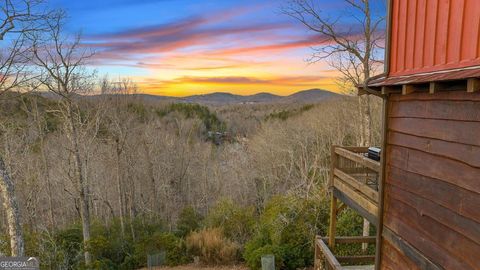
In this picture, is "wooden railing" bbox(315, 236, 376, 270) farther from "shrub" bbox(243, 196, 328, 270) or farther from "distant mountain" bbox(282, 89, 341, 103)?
"distant mountain" bbox(282, 89, 341, 103)

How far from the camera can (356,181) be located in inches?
238

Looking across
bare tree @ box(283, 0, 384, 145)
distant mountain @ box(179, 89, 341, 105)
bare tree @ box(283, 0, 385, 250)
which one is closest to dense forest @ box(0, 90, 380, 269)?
bare tree @ box(283, 0, 385, 250)

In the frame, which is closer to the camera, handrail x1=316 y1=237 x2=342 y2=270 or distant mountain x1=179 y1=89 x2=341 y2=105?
handrail x1=316 y1=237 x2=342 y2=270

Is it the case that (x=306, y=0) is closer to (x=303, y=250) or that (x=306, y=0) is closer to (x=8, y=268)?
(x=303, y=250)

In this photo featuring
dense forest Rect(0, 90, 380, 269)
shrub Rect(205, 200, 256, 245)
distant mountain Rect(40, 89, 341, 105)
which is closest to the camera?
dense forest Rect(0, 90, 380, 269)

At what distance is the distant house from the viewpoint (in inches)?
118

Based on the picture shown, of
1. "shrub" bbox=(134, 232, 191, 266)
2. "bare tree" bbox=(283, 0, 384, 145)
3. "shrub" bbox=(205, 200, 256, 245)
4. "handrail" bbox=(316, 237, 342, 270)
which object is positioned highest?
"bare tree" bbox=(283, 0, 384, 145)

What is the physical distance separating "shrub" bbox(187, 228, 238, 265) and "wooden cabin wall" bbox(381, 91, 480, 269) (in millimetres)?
10785

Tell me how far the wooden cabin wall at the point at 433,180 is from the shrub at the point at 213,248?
35.4 ft

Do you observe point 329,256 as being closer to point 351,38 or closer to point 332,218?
point 332,218

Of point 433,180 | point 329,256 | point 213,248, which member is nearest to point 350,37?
point 329,256

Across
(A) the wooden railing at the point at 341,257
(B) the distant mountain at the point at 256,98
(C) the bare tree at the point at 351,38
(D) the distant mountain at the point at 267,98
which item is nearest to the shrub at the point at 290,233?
(C) the bare tree at the point at 351,38

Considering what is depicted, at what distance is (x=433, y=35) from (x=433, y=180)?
59.4 inches

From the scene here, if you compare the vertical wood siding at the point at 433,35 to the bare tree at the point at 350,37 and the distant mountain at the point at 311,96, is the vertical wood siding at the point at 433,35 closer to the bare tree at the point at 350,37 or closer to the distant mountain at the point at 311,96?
the bare tree at the point at 350,37
